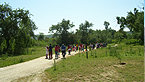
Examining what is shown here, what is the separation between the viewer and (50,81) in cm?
636

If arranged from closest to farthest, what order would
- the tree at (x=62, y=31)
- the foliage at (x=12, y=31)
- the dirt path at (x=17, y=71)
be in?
the dirt path at (x=17, y=71) → the foliage at (x=12, y=31) → the tree at (x=62, y=31)

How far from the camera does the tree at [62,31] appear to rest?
6081 centimetres

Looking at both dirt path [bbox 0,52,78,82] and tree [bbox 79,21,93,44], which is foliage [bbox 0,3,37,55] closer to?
dirt path [bbox 0,52,78,82]

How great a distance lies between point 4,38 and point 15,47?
9.00 feet

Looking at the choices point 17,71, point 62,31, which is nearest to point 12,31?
point 17,71

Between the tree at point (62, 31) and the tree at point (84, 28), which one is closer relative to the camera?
the tree at point (62, 31)

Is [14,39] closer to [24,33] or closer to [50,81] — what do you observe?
[24,33]

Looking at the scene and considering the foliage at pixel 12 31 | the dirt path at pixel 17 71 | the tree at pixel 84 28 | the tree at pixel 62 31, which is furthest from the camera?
the tree at pixel 84 28

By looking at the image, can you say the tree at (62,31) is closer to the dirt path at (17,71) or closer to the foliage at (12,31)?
the foliage at (12,31)

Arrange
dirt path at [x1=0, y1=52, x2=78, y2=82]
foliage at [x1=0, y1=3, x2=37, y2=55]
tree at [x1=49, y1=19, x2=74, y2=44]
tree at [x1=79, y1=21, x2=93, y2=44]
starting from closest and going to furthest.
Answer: dirt path at [x1=0, y1=52, x2=78, y2=82] < foliage at [x1=0, y1=3, x2=37, y2=55] < tree at [x1=49, y1=19, x2=74, y2=44] < tree at [x1=79, y1=21, x2=93, y2=44]

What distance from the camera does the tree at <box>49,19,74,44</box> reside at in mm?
60812

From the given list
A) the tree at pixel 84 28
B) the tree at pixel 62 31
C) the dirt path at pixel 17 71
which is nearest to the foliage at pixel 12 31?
the dirt path at pixel 17 71

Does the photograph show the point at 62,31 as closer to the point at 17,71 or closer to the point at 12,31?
the point at 12,31

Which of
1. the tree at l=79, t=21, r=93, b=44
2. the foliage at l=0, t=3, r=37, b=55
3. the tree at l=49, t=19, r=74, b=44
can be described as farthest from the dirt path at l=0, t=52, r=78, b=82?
the tree at l=79, t=21, r=93, b=44
